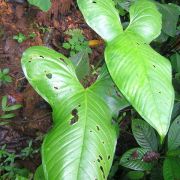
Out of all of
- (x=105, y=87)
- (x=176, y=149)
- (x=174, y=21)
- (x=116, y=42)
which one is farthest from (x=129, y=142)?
(x=116, y=42)

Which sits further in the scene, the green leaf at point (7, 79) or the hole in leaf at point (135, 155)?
the green leaf at point (7, 79)

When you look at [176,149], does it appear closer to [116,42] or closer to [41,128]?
[116,42]

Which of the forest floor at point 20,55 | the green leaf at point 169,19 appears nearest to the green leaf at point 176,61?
the green leaf at point 169,19

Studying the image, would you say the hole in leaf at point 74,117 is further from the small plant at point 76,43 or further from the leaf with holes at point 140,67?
the small plant at point 76,43

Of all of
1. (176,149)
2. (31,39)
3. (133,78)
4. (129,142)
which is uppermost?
(133,78)

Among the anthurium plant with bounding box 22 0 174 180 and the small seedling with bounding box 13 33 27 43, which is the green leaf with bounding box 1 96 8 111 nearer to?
the small seedling with bounding box 13 33 27 43

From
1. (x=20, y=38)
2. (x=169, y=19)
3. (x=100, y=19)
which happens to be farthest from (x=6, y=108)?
(x=169, y=19)
